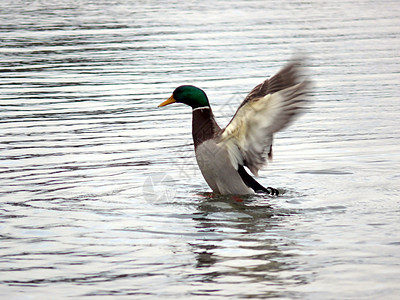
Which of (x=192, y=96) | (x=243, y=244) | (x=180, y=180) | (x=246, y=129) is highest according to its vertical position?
(x=192, y=96)

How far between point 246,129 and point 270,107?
411 millimetres

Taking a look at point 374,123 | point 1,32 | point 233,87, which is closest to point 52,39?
point 1,32

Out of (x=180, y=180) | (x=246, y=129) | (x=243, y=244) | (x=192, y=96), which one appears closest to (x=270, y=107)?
(x=246, y=129)

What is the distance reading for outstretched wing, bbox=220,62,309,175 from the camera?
7227 mm

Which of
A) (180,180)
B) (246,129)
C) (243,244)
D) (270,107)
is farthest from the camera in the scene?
(180,180)

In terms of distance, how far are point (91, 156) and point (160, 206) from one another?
2247 mm

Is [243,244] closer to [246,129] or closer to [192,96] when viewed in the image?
[246,129]

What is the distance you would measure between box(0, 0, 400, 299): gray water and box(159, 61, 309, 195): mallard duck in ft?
0.77

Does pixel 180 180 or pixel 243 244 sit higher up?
pixel 243 244

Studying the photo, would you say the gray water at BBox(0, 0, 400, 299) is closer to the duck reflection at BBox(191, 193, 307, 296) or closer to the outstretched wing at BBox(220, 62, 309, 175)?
the duck reflection at BBox(191, 193, 307, 296)

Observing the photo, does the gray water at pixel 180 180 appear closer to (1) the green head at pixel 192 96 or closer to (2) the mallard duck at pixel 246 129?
(2) the mallard duck at pixel 246 129

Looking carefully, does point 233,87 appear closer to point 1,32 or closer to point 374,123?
point 374,123

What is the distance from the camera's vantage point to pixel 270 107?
7266mm

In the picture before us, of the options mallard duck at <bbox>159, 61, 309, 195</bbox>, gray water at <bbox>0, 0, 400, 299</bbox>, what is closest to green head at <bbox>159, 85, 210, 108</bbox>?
mallard duck at <bbox>159, 61, 309, 195</bbox>
